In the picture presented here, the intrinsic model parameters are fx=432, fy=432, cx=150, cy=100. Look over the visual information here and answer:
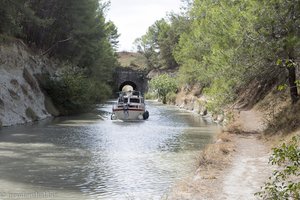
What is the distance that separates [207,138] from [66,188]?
13.9m

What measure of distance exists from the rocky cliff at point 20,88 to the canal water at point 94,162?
4.35 meters

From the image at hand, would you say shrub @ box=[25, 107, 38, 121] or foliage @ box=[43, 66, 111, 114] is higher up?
foliage @ box=[43, 66, 111, 114]

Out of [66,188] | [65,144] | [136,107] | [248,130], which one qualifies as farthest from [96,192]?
[136,107]

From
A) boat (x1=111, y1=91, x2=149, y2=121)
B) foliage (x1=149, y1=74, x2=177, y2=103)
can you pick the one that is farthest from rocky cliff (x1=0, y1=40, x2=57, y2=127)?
foliage (x1=149, y1=74, x2=177, y2=103)

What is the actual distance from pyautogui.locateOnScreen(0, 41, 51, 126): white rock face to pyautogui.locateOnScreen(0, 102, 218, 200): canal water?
4107mm

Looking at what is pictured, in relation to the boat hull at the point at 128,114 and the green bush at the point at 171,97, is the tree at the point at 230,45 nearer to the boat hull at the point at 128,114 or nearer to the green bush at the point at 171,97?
the boat hull at the point at 128,114

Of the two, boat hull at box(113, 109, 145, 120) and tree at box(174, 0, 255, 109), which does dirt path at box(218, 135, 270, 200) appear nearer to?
tree at box(174, 0, 255, 109)

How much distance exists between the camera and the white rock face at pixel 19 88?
31719 millimetres

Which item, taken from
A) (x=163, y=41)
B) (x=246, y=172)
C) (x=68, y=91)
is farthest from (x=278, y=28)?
(x=163, y=41)

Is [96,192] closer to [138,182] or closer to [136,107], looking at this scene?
[138,182]

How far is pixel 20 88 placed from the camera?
35.3 metres

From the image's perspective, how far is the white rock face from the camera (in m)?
31.7

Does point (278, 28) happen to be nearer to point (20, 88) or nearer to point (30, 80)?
point (20, 88)

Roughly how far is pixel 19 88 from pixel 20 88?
8.6 inches
